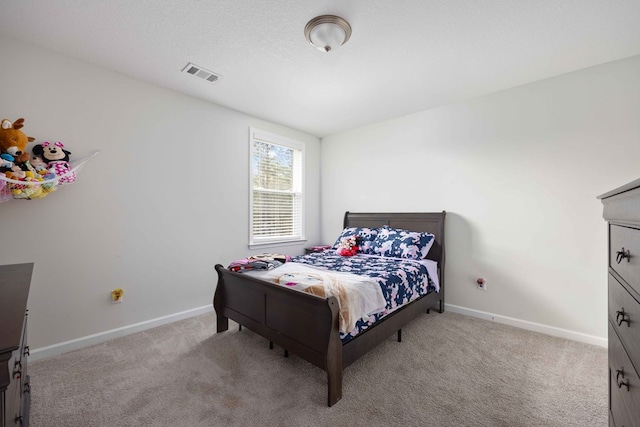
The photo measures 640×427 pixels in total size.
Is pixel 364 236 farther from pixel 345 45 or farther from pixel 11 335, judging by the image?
pixel 11 335

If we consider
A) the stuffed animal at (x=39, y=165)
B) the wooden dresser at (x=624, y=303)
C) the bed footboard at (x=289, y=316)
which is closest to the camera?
the wooden dresser at (x=624, y=303)

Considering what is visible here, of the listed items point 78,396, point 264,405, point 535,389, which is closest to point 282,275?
point 264,405

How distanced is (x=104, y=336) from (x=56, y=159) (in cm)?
158

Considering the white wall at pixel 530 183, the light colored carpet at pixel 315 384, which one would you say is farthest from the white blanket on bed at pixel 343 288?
the white wall at pixel 530 183

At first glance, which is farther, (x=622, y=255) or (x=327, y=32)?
(x=327, y=32)

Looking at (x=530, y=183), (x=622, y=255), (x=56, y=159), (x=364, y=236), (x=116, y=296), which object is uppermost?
(x=56, y=159)

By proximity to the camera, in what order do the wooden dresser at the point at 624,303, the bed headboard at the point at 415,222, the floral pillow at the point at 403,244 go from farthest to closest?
the bed headboard at the point at 415,222, the floral pillow at the point at 403,244, the wooden dresser at the point at 624,303

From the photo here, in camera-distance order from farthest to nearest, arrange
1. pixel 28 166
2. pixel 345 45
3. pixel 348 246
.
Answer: pixel 348 246 → pixel 345 45 → pixel 28 166

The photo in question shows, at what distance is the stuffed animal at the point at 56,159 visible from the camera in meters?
2.09

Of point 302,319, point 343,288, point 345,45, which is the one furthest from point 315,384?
point 345,45

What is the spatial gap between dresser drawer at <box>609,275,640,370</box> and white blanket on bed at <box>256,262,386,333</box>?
1205mm

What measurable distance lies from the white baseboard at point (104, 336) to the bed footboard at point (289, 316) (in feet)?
2.10

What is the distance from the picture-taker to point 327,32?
6.20 feet

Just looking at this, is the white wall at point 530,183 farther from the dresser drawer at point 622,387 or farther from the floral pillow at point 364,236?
the dresser drawer at point 622,387
